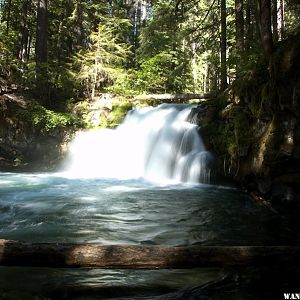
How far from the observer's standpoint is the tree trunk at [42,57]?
17.9 meters

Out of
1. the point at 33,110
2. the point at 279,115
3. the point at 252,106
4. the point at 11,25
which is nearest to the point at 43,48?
the point at 33,110

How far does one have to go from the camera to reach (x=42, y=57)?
1931 cm

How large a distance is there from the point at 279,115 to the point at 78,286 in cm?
628

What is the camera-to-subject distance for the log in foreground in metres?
4.02

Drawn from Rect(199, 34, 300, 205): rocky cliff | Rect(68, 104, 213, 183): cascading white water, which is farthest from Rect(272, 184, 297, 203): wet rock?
Rect(68, 104, 213, 183): cascading white water

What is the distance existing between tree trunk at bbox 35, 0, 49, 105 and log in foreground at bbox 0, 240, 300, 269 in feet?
48.5

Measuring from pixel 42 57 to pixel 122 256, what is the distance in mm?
16949

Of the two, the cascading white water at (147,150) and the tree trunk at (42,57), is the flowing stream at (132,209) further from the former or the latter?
the tree trunk at (42,57)

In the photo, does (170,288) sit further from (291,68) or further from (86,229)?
(291,68)

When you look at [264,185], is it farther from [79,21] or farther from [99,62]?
[79,21]

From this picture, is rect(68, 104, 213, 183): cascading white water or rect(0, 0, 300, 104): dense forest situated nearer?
rect(68, 104, 213, 183): cascading white water

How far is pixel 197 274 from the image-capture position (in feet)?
16.2

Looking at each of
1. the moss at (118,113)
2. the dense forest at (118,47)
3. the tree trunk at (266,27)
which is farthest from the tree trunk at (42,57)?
the tree trunk at (266,27)

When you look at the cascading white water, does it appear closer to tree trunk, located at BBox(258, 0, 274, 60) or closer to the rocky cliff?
the rocky cliff
